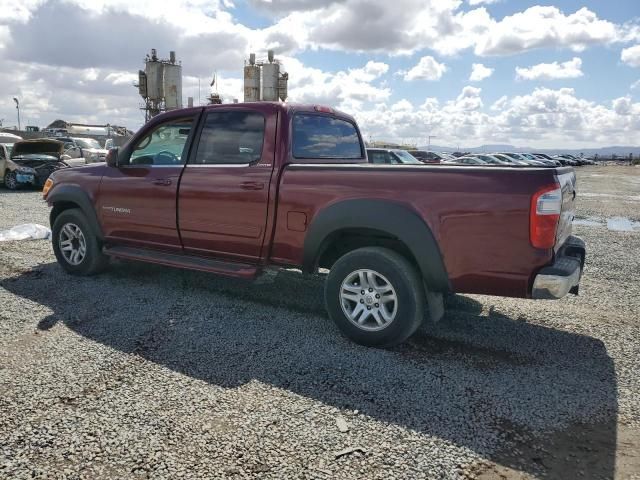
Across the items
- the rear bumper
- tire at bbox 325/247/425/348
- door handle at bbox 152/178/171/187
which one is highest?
door handle at bbox 152/178/171/187

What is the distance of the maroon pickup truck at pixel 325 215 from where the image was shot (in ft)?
11.3

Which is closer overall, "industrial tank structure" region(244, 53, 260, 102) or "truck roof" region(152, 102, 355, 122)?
"truck roof" region(152, 102, 355, 122)

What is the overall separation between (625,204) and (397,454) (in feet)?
54.7

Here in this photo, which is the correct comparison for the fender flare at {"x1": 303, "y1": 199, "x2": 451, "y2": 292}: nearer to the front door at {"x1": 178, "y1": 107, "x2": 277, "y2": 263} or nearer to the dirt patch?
the front door at {"x1": 178, "y1": 107, "x2": 277, "y2": 263}

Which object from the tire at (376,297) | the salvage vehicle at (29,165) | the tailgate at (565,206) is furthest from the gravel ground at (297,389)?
the salvage vehicle at (29,165)

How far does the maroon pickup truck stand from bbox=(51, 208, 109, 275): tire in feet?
0.06

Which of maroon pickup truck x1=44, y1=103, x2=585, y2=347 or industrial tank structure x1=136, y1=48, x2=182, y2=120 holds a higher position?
industrial tank structure x1=136, y1=48, x2=182, y2=120

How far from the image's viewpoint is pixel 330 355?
12.9 ft

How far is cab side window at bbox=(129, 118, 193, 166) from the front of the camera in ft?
16.8

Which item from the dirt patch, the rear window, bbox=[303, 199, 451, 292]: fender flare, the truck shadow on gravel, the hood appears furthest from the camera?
the hood

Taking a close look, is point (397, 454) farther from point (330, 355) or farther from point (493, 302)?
point (493, 302)

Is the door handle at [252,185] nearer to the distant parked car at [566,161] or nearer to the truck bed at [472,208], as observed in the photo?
the truck bed at [472,208]

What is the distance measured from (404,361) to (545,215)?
1.49m

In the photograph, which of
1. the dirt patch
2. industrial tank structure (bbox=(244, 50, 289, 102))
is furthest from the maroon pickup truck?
industrial tank structure (bbox=(244, 50, 289, 102))
